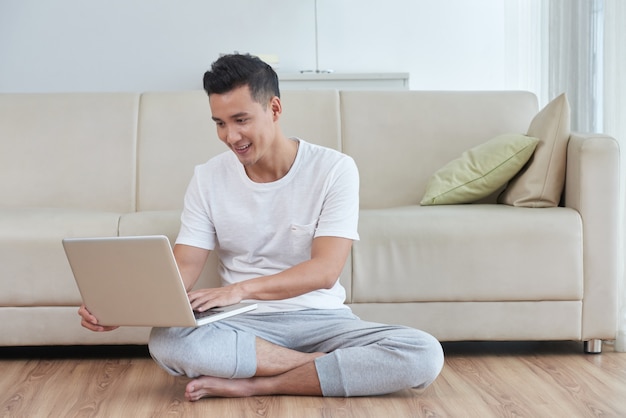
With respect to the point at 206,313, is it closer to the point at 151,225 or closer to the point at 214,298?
the point at 214,298

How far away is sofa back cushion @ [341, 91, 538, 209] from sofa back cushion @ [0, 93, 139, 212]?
2.77 ft

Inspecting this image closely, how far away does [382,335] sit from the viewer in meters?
2.32

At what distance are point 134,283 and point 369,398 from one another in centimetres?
66

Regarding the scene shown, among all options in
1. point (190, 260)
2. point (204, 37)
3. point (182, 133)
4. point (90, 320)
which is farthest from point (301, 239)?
point (204, 37)

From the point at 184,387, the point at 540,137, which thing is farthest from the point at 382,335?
the point at 540,137

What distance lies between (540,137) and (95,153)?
163 cm

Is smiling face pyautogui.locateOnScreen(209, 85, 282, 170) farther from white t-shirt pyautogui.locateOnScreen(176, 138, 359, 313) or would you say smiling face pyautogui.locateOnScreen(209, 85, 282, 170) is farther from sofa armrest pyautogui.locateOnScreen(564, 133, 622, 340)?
sofa armrest pyautogui.locateOnScreen(564, 133, 622, 340)

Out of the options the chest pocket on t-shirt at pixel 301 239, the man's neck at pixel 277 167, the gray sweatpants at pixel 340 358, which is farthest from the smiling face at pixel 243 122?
the gray sweatpants at pixel 340 358

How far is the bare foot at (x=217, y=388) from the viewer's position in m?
2.28

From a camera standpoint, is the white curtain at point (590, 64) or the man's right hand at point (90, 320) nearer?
the man's right hand at point (90, 320)

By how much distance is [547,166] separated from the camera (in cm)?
307

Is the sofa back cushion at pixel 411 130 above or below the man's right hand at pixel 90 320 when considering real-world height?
above

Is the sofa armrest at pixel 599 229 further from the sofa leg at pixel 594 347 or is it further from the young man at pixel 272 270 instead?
the young man at pixel 272 270

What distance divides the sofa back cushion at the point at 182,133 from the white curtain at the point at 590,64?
1007 mm
